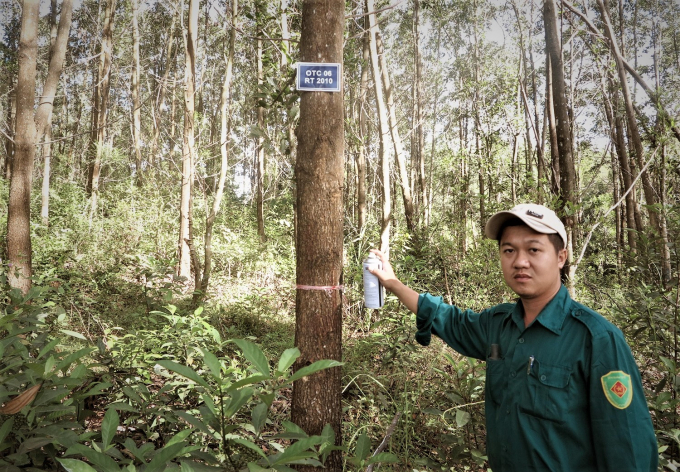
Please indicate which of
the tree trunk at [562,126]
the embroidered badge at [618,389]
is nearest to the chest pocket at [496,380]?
the embroidered badge at [618,389]

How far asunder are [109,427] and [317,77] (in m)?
1.85

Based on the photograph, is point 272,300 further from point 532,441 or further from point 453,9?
point 453,9

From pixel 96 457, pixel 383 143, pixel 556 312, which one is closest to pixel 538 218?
pixel 556 312

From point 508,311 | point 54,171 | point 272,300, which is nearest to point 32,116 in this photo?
point 272,300

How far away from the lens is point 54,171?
52.3 feet

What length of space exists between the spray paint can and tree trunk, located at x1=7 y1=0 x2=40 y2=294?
4872mm

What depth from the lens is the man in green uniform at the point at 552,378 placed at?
4.02 ft

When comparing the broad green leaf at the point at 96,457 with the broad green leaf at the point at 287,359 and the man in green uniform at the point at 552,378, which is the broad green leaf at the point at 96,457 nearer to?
the broad green leaf at the point at 287,359

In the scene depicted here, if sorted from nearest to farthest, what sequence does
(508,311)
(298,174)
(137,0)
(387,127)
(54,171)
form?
1. (508,311)
2. (298,174)
3. (387,127)
4. (137,0)
5. (54,171)

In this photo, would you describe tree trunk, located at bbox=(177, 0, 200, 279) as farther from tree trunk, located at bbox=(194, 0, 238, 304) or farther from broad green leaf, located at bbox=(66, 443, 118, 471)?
broad green leaf, located at bbox=(66, 443, 118, 471)

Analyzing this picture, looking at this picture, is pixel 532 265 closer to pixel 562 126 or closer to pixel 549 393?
pixel 549 393

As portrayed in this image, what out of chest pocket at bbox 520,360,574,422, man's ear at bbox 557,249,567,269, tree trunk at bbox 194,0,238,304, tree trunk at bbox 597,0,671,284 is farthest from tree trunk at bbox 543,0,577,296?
tree trunk at bbox 194,0,238,304

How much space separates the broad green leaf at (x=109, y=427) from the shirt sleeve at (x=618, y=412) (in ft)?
4.74

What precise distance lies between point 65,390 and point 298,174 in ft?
4.65
